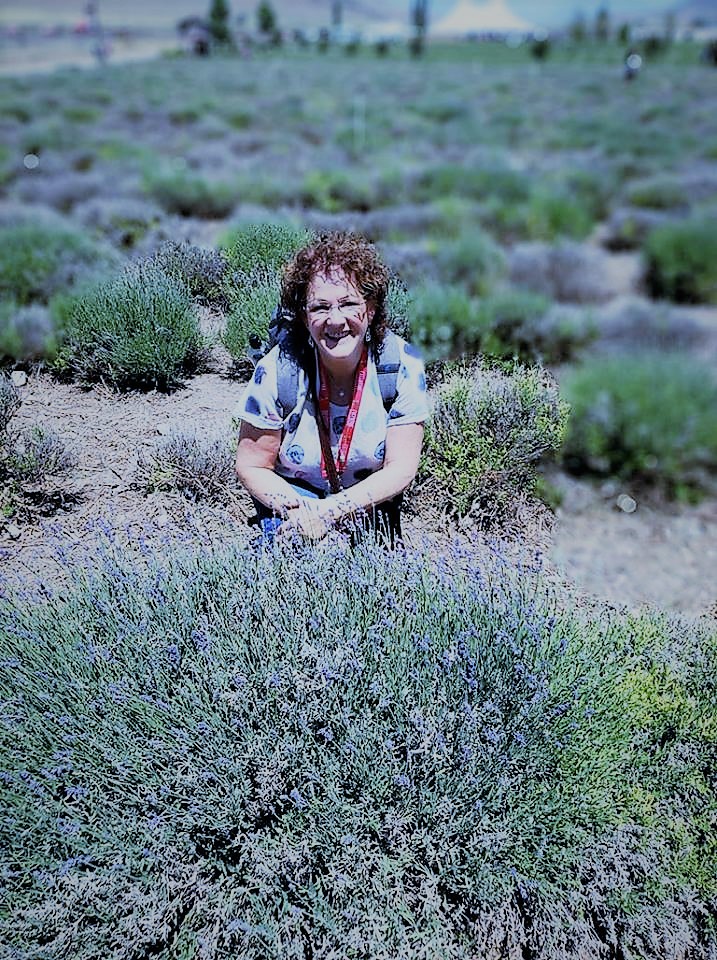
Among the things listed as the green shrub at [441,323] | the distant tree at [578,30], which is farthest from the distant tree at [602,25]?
the green shrub at [441,323]

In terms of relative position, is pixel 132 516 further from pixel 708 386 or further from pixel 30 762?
pixel 708 386

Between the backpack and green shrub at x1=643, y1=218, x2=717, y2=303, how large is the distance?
8859 mm

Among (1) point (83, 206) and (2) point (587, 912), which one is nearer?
(2) point (587, 912)

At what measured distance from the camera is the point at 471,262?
972 centimetres

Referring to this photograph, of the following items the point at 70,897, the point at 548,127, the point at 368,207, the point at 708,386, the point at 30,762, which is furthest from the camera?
the point at 548,127

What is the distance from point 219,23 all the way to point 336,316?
245 feet

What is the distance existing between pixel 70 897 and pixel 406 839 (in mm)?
851

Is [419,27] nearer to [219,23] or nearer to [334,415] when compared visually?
[219,23]

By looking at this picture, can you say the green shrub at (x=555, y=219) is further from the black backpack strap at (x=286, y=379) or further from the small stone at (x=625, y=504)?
the black backpack strap at (x=286, y=379)

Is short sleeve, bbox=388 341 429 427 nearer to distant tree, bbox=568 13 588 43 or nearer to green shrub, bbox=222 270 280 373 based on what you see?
green shrub, bbox=222 270 280 373

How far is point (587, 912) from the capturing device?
2166mm

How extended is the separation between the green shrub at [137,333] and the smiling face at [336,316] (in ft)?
2.78

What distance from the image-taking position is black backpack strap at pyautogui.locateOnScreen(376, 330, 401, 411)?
2.58m

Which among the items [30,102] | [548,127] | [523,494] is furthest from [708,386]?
[30,102]
